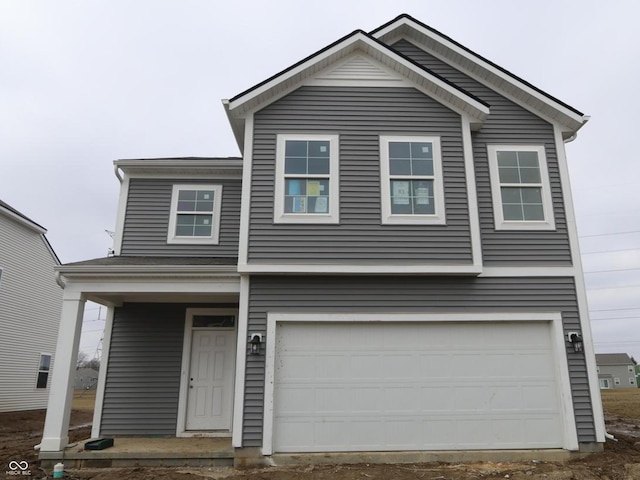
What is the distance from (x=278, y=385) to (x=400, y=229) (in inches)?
126

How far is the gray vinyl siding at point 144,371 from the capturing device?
8234 millimetres

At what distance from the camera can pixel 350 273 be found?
22.9 feet

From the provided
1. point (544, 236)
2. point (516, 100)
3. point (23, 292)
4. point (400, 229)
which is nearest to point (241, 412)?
point (400, 229)

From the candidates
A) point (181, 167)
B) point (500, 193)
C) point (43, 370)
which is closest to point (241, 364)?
point (181, 167)

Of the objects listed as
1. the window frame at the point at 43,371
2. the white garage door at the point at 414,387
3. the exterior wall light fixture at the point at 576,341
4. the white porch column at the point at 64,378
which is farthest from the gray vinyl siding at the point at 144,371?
the window frame at the point at 43,371

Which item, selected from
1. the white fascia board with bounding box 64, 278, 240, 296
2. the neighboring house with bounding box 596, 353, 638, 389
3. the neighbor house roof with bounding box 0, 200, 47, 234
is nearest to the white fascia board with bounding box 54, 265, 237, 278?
the white fascia board with bounding box 64, 278, 240, 296

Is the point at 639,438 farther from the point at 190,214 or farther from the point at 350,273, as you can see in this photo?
the point at 190,214

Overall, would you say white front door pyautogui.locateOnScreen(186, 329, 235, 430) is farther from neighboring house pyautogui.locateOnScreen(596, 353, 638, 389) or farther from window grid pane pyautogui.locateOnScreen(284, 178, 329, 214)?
neighboring house pyautogui.locateOnScreen(596, 353, 638, 389)

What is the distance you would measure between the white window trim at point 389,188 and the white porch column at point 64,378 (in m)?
5.43

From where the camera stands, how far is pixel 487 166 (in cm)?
779

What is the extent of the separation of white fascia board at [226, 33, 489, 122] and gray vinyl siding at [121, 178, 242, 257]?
2336mm

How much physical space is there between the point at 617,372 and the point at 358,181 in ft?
214

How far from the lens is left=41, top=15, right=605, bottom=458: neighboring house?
6.78 metres

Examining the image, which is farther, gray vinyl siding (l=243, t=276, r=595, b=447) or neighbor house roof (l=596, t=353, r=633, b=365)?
neighbor house roof (l=596, t=353, r=633, b=365)
